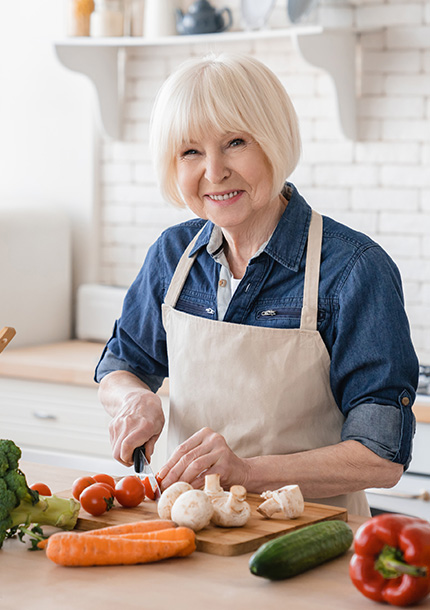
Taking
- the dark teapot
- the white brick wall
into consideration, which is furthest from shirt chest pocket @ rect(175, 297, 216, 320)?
the dark teapot

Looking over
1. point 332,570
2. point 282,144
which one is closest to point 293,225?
point 282,144

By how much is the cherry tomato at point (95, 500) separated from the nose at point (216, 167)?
2.12ft

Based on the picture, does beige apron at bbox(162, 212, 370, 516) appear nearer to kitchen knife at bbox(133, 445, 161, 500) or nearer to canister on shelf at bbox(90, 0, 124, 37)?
kitchen knife at bbox(133, 445, 161, 500)

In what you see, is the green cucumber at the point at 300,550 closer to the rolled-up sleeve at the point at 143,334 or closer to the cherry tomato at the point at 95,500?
the cherry tomato at the point at 95,500

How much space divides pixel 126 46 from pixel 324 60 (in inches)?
38.0

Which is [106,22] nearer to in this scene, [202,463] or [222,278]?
[222,278]

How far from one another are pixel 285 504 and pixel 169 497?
0.63 ft

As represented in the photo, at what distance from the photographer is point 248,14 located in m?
3.41

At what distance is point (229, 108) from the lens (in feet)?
Answer: 5.88

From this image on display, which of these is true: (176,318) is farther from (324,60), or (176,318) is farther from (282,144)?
(324,60)

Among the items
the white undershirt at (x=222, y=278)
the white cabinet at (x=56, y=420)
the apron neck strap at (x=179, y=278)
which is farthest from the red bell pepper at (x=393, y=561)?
the white cabinet at (x=56, y=420)

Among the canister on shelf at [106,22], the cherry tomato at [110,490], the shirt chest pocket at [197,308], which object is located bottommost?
the cherry tomato at [110,490]

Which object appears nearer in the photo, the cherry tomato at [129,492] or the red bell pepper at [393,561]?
the red bell pepper at [393,561]

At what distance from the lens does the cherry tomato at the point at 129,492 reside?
163 centimetres
